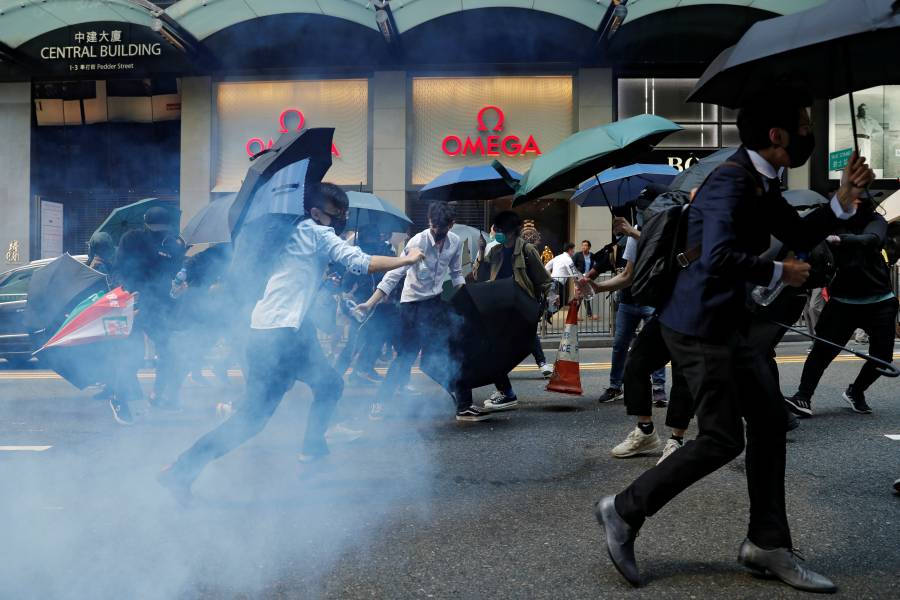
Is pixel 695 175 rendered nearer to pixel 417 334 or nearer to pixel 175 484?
pixel 417 334

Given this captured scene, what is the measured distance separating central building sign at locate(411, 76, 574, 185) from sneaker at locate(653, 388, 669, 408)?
36.1 feet

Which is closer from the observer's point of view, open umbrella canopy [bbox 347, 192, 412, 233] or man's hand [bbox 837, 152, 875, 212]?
man's hand [bbox 837, 152, 875, 212]

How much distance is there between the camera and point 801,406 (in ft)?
17.5

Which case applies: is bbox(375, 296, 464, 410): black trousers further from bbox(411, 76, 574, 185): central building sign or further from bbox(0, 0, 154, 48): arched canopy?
bbox(411, 76, 574, 185): central building sign

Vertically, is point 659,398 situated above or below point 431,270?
below

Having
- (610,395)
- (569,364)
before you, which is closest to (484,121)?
(610,395)

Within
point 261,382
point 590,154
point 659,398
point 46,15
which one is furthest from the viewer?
point 46,15

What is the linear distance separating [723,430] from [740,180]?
831 millimetres

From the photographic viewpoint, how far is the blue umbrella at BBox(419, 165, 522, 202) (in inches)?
325

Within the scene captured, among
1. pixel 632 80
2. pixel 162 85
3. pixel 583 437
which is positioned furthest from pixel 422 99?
pixel 583 437

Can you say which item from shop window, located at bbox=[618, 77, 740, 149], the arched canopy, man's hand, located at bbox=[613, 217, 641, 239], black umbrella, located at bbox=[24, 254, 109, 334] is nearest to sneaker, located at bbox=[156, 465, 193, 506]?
black umbrella, located at bbox=[24, 254, 109, 334]

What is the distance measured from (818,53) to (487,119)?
13.3 m

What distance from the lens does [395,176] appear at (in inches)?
640

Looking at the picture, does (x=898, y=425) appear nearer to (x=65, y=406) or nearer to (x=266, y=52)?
(x=65, y=406)
